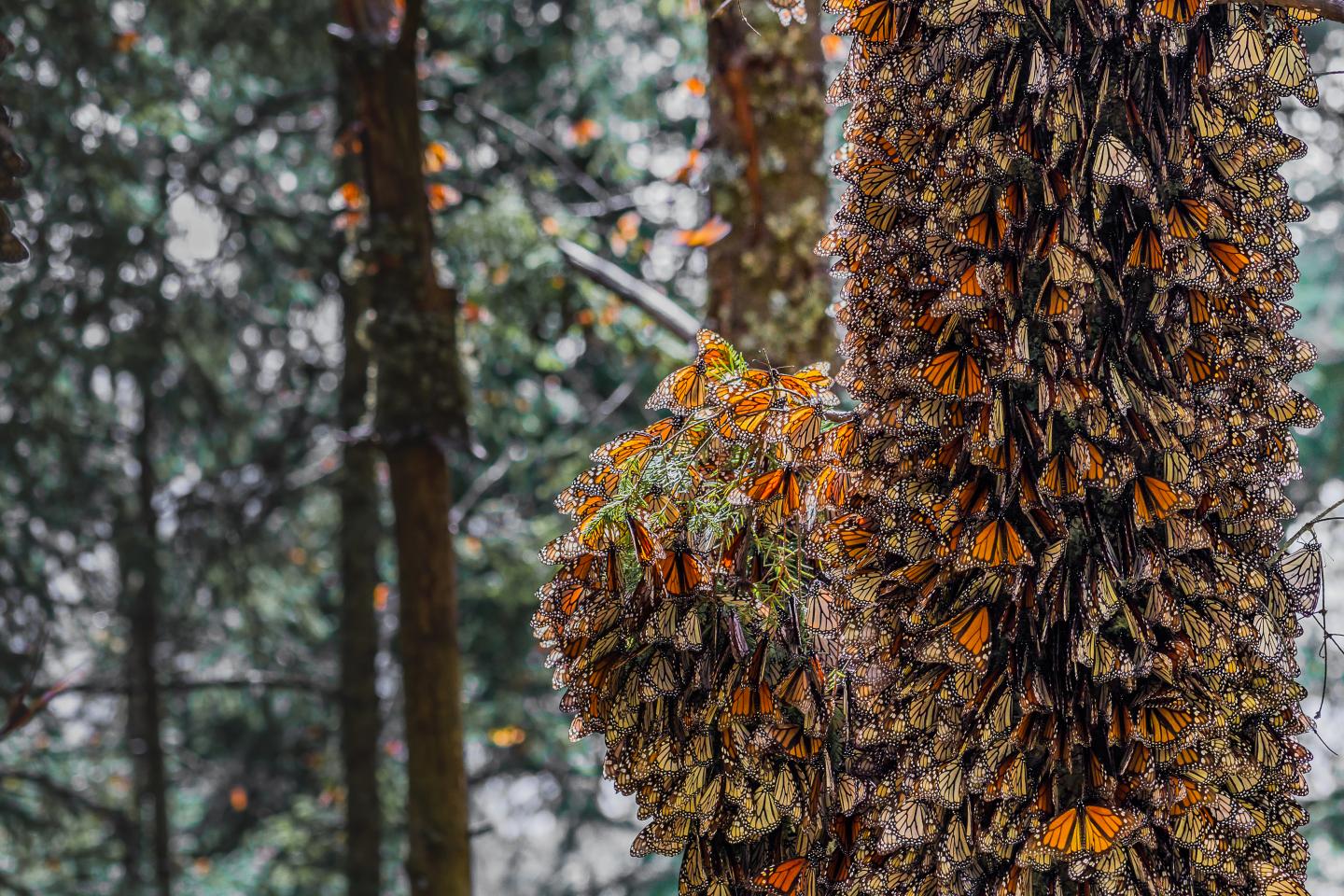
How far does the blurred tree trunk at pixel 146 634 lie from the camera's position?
6406mm

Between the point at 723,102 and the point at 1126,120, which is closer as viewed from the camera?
the point at 1126,120

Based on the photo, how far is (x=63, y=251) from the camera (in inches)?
253

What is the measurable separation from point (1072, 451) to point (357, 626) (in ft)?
18.3

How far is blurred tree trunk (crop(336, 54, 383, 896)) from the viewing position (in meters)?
5.86

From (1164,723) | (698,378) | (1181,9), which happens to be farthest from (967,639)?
(1181,9)

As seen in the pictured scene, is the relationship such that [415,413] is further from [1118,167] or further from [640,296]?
[1118,167]

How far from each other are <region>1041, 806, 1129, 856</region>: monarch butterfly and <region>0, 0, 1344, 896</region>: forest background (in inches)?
145

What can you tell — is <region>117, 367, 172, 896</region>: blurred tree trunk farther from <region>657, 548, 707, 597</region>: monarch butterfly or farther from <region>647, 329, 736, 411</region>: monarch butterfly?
<region>657, 548, 707, 597</region>: monarch butterfly

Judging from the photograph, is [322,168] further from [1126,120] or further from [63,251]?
[1126,120]

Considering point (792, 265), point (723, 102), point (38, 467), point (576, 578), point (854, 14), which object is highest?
point (38, 467)

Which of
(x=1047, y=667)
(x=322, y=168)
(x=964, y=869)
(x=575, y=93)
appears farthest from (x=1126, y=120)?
(x=322, y=168)

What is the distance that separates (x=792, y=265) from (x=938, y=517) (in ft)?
7.44

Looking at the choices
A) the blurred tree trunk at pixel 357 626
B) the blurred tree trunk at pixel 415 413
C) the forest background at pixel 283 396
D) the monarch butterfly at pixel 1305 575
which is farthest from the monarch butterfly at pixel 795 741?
the blurred tree trunk at pixel 357 626

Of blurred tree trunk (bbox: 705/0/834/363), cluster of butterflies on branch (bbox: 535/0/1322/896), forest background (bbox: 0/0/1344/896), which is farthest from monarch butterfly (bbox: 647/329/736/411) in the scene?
forest background (bbox: 0/0/1344/896)
